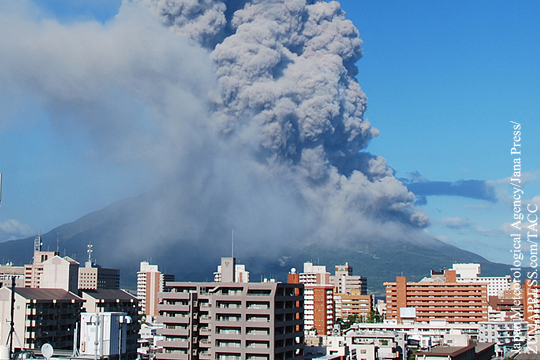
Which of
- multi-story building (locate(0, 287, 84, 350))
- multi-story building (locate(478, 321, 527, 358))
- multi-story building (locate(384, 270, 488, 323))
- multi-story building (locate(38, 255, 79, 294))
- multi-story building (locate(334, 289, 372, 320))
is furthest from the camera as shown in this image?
multi-story building (locate(334, 289, 372, 320))

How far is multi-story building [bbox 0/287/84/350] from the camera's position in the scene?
114 ft

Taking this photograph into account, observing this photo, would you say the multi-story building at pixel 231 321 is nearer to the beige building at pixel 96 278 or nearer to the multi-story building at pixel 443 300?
the multi-story building at pixel 443 300

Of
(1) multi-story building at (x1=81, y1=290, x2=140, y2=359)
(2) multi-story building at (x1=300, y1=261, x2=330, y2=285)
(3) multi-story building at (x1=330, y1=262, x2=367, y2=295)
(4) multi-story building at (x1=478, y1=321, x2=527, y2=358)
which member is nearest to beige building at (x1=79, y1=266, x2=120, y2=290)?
(2) multi-story building at (x1=300, y1=261, x2=330, y2=285)

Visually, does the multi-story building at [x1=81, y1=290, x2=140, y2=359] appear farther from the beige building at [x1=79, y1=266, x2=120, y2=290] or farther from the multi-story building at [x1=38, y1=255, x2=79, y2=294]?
the beige building at [x1=79, y1=266, x2=120, y2=290]

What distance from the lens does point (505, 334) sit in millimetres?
56094

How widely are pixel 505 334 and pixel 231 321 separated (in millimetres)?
33106

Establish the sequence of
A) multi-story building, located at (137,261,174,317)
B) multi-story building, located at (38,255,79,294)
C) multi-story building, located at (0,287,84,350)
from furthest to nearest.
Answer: multi-story building, located at (137,261,174,317) → multi-story building, located at (38,255,79,294) → multi-story building, located at (0,287,84,350)

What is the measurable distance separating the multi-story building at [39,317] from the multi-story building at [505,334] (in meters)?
33.8

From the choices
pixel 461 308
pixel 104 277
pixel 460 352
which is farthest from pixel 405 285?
pixel 104 277

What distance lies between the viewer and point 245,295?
31.5 m

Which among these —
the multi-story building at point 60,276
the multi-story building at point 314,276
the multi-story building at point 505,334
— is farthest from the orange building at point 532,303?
the multi-story building at point 314,276

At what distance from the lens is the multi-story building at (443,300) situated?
69438 millimetres

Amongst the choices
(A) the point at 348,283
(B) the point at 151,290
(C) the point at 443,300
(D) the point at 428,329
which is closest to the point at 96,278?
(B) the point at 151,290

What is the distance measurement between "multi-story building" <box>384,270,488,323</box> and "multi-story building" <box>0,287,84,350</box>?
39864 mm
